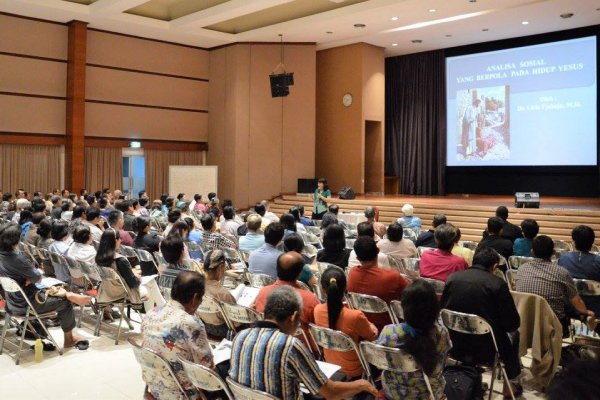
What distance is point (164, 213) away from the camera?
10.3 metres

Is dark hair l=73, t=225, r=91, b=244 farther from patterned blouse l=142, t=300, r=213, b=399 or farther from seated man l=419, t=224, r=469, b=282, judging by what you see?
seated man l=419, t=224, r=469, b=282

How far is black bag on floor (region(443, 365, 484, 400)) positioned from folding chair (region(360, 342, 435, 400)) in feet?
1.24

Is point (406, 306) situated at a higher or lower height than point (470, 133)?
lower

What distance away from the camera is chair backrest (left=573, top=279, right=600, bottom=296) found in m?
4.34

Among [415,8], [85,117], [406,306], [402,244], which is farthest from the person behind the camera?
[85,117]

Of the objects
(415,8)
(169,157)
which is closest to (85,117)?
(169,157)

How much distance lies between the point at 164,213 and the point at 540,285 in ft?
24.3

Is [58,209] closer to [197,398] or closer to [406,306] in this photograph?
[197,398]

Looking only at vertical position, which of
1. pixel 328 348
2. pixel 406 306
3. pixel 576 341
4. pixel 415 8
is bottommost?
pixel 576 341

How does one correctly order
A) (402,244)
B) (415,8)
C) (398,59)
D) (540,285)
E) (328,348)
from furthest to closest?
1. (398,59)
2. (415,8)
3. (402,244)
4. (540,285)
5. (328,348)

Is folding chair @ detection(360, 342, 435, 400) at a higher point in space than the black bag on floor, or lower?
higher

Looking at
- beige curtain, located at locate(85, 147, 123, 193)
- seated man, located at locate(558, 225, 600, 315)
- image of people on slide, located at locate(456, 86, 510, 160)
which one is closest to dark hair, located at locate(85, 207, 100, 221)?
seated man, located at locate(558, 225, 600, 315)

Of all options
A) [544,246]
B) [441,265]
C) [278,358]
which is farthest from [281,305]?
[544,246]

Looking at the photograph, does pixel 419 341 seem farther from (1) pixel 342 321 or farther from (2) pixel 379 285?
(2) pixel 379 285
